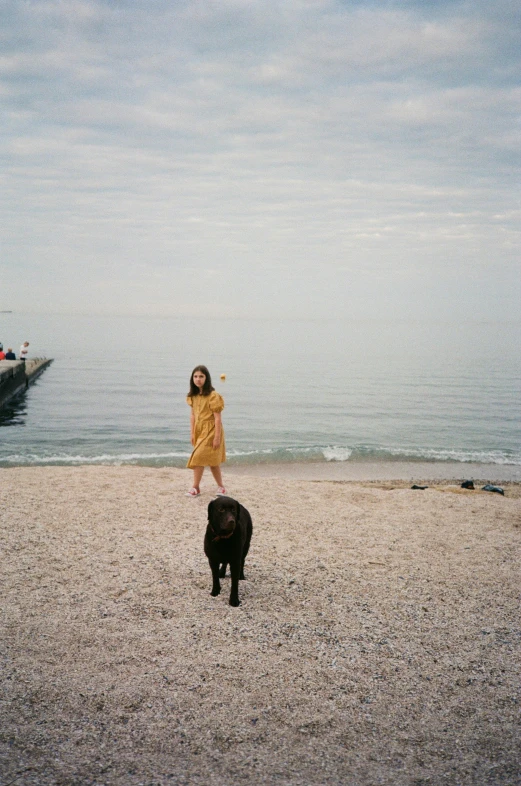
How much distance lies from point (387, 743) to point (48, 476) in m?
8.85

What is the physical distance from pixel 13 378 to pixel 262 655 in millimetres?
27210

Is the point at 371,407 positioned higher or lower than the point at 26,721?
higher

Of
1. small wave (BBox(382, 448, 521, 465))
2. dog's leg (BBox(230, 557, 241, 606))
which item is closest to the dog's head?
dog's leg (BBox(230, 557, 241, 606))

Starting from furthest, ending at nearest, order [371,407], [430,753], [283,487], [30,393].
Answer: [30,393] → [371,407] → [283,487] → [430,753]

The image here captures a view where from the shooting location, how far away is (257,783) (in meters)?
3.13

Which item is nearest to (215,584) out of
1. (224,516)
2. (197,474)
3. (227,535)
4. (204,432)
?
(227,535)

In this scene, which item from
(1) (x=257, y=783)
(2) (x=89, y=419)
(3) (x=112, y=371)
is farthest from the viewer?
(3) (x=112, y=371)

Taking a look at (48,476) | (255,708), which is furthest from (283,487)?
(255,708)

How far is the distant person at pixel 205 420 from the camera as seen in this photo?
8672 mm

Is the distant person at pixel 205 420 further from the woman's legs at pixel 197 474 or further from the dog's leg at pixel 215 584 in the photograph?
the dog's leg at pixel 215 584

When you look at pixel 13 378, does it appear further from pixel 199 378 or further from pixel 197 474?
pixel 199 378

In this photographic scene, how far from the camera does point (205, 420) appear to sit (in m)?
8.94

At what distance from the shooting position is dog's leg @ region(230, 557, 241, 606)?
16.8 feet

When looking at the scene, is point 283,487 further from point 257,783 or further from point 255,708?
point 257,783
